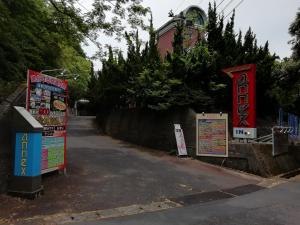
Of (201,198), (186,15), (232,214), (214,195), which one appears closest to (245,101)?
(214,195)

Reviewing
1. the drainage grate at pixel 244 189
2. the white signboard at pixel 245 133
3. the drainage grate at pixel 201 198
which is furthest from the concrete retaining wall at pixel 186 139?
the drainage grate at pixel 201 198

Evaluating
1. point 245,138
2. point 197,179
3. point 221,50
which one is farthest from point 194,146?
point 221,50

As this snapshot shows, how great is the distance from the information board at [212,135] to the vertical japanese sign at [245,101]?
0.51 metres

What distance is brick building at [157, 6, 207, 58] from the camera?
2106 cm

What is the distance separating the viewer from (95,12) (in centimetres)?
1229

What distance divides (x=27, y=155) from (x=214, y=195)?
185 inches

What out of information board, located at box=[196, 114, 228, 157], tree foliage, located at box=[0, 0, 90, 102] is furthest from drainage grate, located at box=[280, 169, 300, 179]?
tree foliage, located at box=[0, 0, 90, 102]

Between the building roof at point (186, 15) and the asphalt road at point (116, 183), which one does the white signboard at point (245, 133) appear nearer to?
the asphalt road at point (116, 183)

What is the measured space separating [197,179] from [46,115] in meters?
4.97

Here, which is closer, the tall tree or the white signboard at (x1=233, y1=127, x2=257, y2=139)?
the white signboard at (x1=233, y1=127, x2=257, y2=139)

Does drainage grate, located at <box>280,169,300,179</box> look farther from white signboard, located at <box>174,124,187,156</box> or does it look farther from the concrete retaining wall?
white signboard, located at <box>174,124,187,156</box>

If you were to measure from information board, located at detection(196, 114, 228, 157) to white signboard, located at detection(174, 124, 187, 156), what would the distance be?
2.27ft

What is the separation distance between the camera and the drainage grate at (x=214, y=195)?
8250mm

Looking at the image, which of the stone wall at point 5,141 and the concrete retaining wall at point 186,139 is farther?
the concrete retaining wall at point 186,139
